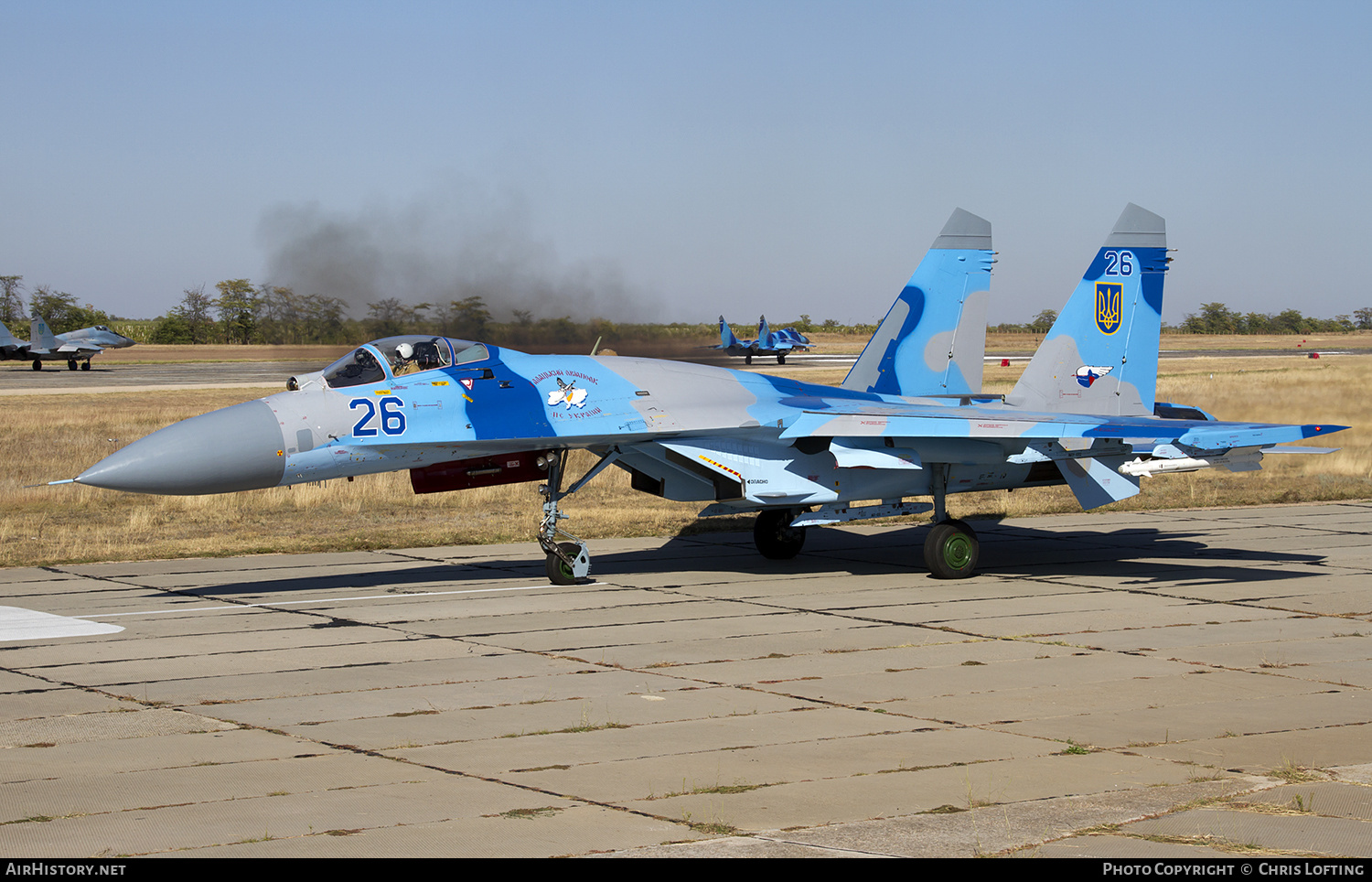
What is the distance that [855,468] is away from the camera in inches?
569

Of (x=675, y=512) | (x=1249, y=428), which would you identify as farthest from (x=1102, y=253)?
(x=675, y=512)

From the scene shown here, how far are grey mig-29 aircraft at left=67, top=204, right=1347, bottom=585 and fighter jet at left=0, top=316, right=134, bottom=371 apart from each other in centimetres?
6022

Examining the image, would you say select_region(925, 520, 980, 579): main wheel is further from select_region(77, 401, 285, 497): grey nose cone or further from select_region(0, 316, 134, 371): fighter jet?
select_region(0, 316, 134, 371): fighter jet

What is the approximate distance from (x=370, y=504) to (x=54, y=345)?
5359cm

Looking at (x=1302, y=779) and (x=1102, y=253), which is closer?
(x=1302, y=779)

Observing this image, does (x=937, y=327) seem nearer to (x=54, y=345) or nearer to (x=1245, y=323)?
(x=54, y=345)

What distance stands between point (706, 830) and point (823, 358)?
76.8 m

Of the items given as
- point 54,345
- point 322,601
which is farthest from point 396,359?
point 54,345

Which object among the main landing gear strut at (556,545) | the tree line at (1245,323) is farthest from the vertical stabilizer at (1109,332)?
the tree line at (1245,323)

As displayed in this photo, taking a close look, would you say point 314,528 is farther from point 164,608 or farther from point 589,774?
point 589,774

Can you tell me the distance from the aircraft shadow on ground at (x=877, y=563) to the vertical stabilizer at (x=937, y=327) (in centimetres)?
232

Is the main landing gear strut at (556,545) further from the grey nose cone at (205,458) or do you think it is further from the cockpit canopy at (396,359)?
the grey nose cone at (205,458)

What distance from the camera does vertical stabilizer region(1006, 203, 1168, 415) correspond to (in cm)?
1675

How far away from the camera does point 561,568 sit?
13.9m
